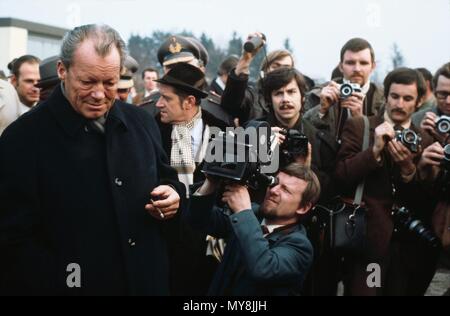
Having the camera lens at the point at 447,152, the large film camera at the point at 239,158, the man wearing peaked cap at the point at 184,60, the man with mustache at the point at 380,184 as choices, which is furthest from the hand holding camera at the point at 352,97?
the large film camera at the point at 239,158

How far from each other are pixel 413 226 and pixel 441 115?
1195 mm

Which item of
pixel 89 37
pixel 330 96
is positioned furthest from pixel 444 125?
pixel 89 37

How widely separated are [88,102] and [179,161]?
1.41m

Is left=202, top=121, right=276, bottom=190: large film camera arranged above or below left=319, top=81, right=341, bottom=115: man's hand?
below

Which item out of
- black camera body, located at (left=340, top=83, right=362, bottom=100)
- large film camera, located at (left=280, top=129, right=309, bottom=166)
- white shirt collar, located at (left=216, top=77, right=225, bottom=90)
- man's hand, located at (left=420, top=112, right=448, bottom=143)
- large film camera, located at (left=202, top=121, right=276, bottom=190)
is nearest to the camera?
large film camera, located at (left=202, top=121, right=276, bottom=190)

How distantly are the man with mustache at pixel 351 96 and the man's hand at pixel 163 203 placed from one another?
1776 mm

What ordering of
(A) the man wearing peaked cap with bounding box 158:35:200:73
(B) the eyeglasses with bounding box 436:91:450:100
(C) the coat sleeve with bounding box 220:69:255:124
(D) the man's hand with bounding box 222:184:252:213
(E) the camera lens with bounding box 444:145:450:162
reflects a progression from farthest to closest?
(A) the man wearing peaked cap with bounding box 158:35:200:73, (B) the eyeglasses with bounding box 436:91:450:100, (C) the coat sleeve with bounding box 220:69:255:124, (E) the camera lens with bounding box 444:145:450:162, (D) the man's hand with bounding box 222:184:252:213

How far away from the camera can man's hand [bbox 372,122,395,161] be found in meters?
3.82

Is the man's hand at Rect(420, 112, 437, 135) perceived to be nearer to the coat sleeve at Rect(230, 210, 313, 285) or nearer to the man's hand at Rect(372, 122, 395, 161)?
the man's hand at Rect(372, 122, 395, 161)

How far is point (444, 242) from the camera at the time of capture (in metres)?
3.93

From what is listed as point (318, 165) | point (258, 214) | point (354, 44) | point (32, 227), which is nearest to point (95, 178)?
point (32, 227)

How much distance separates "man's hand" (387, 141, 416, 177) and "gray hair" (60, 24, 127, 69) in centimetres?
199

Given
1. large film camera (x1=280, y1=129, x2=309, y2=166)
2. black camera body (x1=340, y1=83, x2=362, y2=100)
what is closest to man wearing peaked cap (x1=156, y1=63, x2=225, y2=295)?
large film camera (x1=280, y1=129, x2=309, y2=166)

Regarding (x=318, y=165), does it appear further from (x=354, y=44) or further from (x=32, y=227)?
(x=32, y=227)
